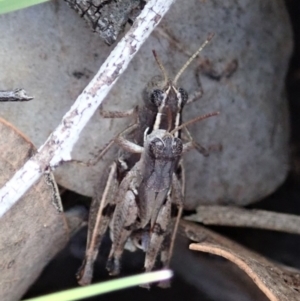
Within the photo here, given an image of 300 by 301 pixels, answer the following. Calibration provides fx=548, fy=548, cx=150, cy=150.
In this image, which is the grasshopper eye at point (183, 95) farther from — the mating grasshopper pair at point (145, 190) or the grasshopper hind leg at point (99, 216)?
the grasshopper hind leg at point (99, 216)

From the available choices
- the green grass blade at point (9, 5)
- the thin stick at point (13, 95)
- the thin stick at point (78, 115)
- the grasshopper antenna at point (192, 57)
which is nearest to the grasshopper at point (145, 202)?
the grasshopper antenna at point (192, 57)

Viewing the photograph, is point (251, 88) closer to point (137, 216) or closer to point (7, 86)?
point (137, 216)

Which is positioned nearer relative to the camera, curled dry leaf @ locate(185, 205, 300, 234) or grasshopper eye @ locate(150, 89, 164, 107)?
grasshopper eye @ locate(150, 89, 164, 107)

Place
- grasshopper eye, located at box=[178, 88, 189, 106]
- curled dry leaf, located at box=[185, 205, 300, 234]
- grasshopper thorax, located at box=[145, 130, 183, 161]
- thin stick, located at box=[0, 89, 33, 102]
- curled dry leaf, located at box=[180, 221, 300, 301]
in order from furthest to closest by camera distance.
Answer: curled dry leaf, located at box=[185, 205, 300, 234] < grasshopper eye, located at box=[178, 88, 189, 106] < grasshopper thorax, located at box=[145, 130, 183, 161] < thin stick, located at box=[0, 89, 33, 102] < curled dry leaf, located at box=[180, 221, 300, 301]

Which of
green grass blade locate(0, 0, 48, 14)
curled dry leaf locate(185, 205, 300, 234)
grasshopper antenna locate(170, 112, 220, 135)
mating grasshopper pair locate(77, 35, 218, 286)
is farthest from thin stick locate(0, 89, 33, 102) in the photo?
curled dry leaf locate(185, 205, 300, 234)

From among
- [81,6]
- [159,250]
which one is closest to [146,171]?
[159,250]

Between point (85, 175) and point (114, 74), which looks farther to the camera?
point (85, 175)

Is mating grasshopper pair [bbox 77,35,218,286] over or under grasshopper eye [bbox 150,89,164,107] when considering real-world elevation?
under

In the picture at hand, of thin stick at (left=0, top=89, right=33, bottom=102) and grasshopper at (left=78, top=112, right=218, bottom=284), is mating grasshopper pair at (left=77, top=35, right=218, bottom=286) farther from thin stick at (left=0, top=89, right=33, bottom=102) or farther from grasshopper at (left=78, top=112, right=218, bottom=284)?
thin stick at (left=0, top=89, right=33, bottom=102)
